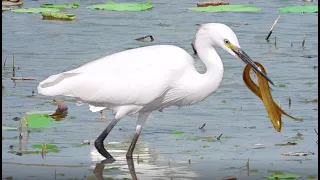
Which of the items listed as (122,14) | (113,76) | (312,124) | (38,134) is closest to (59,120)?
(38,134)

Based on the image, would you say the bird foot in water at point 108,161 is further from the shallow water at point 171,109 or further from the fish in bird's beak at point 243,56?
the fish in bird's beak at point 243,56

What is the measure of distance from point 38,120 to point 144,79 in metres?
1.44

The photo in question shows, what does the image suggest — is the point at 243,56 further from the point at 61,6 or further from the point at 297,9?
the point at 61,6

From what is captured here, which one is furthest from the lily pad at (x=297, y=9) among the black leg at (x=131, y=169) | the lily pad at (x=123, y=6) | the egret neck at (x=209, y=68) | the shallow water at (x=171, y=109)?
the black leg at (x=131, y=169)

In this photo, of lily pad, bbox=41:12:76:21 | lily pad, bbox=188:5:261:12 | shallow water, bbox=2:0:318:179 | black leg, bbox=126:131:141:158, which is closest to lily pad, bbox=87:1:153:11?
shallow water, bbox=2:0:318:179

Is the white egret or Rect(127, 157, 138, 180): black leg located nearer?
Rect(127, 157, 138, 180): black leg

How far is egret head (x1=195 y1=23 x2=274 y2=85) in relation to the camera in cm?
973

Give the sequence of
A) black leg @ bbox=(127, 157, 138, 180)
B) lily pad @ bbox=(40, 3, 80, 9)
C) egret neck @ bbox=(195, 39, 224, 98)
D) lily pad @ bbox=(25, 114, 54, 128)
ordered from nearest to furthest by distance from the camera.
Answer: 1. black leg @ bbox=(127, 157, 138, 180)
2. egret neck @ bbox=(195, 39, 224, 98)
3. lily pad @ bbox=(25, 114, 54, 128)
4. lily pad @ bbox=(40, 3, 80, 9)

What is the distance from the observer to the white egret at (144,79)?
9859 millimetres

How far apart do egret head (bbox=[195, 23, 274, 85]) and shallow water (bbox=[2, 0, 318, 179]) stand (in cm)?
76

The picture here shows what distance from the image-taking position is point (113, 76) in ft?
32.7

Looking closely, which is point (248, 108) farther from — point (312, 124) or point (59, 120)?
point (59, 120)

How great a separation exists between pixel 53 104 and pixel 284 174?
327 centimetres

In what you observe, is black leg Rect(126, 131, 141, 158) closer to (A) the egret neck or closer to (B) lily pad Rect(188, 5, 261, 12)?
(A) the egret neck
